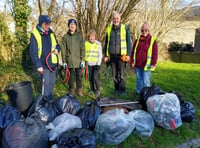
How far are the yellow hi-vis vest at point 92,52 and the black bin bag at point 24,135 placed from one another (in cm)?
244

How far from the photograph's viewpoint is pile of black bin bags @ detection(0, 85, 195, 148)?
261 cm

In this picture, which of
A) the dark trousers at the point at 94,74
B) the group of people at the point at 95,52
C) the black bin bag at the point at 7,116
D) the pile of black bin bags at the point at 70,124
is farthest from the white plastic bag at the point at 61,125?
the dark trousers at the point at 94,74

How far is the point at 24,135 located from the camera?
257 cm

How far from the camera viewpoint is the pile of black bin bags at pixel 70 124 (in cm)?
261

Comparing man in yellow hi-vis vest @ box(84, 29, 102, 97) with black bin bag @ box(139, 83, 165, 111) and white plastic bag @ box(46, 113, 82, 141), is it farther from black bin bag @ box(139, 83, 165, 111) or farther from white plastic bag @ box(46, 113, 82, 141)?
white plastic bag @ box(46, 113, 82, 141)

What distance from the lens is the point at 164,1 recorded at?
11.7m

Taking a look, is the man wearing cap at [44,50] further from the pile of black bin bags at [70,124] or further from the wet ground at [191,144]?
the wet ground at [191,144]

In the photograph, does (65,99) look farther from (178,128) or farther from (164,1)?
(164,1)

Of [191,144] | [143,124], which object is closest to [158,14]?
[191,144]

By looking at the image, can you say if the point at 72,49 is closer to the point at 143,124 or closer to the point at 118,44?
the point at 118,44

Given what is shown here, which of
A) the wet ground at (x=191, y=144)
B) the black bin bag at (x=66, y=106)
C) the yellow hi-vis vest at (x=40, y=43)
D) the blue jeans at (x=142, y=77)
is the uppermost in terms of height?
the yellow hi-vis vest at (x=40, y=43)

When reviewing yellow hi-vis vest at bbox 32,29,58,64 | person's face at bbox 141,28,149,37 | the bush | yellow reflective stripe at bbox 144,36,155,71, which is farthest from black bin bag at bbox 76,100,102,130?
the bush

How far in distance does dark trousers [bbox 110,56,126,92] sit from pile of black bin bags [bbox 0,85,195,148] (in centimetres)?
102

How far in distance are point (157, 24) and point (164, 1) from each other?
1253 mm
